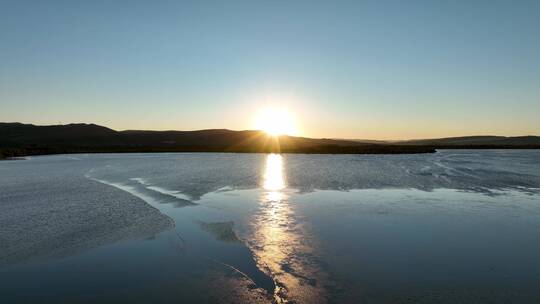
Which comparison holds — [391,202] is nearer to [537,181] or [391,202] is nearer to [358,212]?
[358,212]

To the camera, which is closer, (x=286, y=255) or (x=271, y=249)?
(x=286, y=255)

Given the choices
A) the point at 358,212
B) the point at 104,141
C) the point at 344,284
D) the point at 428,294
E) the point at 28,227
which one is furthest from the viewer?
the point at 104,141

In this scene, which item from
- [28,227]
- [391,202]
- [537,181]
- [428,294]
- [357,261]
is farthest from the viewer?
[537,181]

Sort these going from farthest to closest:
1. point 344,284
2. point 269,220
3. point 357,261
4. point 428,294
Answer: point 269,220, point 357,261, point 344,284, point 428,294

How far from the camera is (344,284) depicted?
7.50m

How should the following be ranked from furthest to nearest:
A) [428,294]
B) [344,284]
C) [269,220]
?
[269,220]
[344,284]
[428,294]

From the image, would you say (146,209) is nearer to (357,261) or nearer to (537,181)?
(357,261)

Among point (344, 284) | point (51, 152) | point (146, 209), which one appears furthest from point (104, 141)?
point (344, 284)

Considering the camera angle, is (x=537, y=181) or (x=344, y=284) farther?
(x=537, y=181)

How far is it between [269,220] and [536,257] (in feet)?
26.7

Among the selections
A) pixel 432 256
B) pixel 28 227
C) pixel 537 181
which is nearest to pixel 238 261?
pixel 432 256

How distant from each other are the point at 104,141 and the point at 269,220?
597 ft

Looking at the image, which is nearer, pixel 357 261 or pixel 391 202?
pixel 357 261

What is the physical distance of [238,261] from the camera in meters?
9.03
